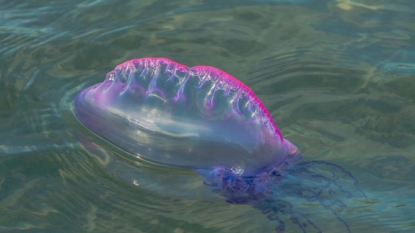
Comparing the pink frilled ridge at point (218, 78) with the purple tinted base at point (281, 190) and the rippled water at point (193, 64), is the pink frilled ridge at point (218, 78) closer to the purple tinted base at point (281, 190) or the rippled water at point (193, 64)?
the purple tinted base at point (281, 190)

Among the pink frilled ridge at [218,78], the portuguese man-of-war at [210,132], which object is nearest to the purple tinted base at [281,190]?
the portuguese man-of-war at [210,132]

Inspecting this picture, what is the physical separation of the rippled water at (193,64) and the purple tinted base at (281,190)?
0.05 m

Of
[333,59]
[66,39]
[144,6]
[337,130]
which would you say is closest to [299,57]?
[333,59]

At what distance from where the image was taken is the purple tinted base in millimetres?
2893

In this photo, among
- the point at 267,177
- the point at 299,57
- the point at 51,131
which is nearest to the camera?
the point at 267,177

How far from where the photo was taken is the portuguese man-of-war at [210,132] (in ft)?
9.33

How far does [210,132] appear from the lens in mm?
2838

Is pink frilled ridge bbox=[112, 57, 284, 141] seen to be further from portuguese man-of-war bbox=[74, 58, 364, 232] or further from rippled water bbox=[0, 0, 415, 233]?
rippled water bbox=[0, 0, 415, 233]

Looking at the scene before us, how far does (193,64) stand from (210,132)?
144 cm

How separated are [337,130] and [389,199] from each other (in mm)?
699

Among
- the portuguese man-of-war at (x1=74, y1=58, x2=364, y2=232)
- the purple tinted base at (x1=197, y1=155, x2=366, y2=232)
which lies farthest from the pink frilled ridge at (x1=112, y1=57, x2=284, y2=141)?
the purple tinted base at (x1=197, y1=155, x2=366, y2=232)

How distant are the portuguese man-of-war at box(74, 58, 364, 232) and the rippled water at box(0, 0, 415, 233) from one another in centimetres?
8

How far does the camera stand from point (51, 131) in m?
3.43

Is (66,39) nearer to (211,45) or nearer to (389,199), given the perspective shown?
(211,45)
